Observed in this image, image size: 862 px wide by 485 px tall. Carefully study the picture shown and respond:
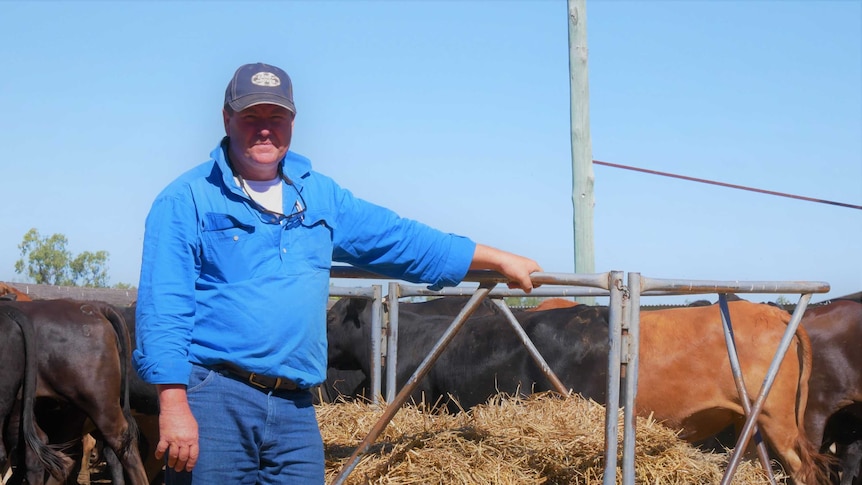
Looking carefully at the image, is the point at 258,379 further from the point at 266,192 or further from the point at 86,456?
the point at 86,456

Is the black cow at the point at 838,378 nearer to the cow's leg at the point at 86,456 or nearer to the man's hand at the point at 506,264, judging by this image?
the man's hand at the point at 506,264

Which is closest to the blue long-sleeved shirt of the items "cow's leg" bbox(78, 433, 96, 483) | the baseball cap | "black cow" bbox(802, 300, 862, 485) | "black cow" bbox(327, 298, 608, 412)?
the baseball cap

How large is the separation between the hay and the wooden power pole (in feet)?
13.5

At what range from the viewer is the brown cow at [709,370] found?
6.08 metres

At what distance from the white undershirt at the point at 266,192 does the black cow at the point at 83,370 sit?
15.5 feet

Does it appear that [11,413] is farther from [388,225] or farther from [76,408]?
[388,225]

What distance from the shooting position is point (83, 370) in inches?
273

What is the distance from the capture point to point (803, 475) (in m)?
5.11

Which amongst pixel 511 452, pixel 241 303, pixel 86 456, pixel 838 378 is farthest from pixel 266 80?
pixel 86 456

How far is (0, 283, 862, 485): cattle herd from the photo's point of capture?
6.21 m

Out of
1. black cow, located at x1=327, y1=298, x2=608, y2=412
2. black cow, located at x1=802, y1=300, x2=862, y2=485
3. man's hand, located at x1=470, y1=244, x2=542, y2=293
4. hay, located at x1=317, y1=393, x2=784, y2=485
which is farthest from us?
black cow, located at x1=802, y1=300, x2=862, y2=485

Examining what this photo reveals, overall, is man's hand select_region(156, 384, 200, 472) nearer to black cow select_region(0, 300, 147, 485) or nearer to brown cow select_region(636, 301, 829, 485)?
brown cow select_region(636, 301, 829, 485)

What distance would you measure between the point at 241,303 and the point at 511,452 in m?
1.63

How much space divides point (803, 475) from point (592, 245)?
353cm
